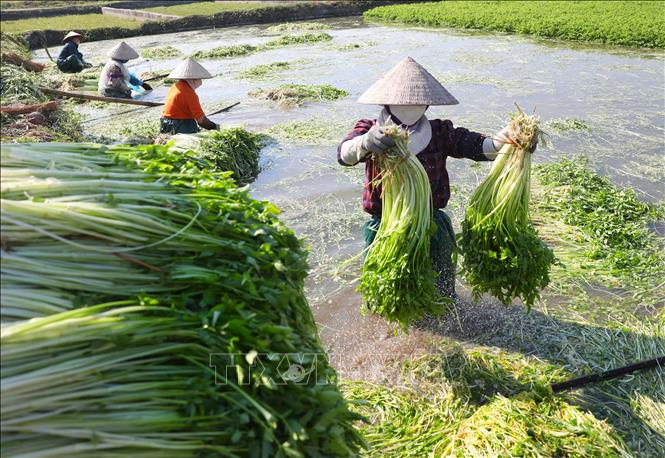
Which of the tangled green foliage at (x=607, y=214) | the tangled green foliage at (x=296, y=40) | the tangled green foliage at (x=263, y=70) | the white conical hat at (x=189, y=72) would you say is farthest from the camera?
the tangled green foliage at (x=296, y=40)

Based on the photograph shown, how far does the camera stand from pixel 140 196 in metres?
2.01

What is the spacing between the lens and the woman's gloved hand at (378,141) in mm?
3182

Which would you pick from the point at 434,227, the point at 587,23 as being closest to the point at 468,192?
the point at 434,227

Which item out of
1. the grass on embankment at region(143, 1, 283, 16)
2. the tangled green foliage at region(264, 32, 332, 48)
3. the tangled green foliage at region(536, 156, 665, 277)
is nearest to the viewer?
the tangled green foliage at region(536, 156, 665, 277)

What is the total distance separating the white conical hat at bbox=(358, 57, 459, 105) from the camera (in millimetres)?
3555

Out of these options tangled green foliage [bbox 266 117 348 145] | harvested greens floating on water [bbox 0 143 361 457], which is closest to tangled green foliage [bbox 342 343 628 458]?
harvested greens floating on water [bbox 0 143 361 457]

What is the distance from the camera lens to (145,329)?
168 centimetres

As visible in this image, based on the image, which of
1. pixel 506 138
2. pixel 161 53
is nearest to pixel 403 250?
pixel 506 138

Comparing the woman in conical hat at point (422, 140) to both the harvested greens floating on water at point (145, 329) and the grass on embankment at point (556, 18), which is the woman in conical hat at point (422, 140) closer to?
the harvested greens floating on water at point (145, 329)

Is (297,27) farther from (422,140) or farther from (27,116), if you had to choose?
(422,140)

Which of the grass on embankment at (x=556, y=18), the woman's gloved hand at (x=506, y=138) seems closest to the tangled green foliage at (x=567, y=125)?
the woman's gloved hand at (x=506, y=138)

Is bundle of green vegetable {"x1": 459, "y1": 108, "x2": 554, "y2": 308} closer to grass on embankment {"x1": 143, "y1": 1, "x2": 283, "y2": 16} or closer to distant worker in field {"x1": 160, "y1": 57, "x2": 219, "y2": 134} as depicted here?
distant worker in field {"x1": 160, "y1": 57, "x2": 219, "y2": 134}

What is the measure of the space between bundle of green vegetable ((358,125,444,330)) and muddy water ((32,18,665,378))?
0.65 metres

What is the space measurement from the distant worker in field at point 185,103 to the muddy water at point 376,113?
109 cm
